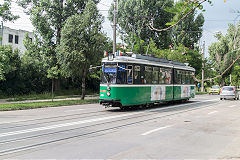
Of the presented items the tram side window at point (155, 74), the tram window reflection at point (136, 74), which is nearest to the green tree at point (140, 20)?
the tram side window at point (155, 74)

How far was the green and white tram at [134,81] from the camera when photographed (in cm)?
1661

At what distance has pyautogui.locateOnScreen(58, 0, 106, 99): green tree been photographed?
2486 centimetres

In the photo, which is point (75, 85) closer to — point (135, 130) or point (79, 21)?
point (79, 21)

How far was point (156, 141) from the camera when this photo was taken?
8164 mm

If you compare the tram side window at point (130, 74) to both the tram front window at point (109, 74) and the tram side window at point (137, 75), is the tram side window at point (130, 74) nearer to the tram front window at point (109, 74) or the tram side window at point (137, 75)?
the tram side window at point (137, 75)

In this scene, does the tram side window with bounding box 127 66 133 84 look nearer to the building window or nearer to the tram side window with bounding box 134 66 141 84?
the tram side window with bounding box 134 66 141 84

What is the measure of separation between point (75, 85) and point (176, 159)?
109ft

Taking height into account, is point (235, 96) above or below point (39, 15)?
below

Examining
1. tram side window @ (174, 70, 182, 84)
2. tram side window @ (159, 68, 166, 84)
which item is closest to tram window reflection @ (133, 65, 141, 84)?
tram side window @ (159, 68, 166, 84)

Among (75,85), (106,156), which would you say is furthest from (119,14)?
(106,156)

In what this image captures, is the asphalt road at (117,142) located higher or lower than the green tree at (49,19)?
lower

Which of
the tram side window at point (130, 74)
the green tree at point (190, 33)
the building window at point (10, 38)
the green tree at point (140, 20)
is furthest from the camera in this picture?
the green tree at point (190, 33)

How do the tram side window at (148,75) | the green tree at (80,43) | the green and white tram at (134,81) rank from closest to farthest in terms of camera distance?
the green and white tram at (134,81) → the tram side window at (148,75) → the green tree at (80,43)

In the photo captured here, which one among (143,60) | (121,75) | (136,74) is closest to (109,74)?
(121,75)
